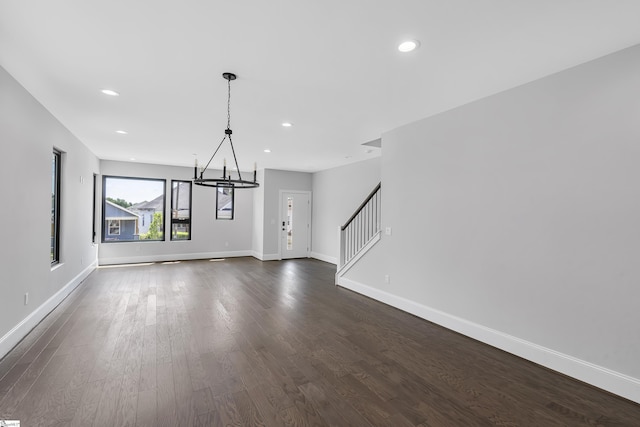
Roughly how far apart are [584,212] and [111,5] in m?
4.04

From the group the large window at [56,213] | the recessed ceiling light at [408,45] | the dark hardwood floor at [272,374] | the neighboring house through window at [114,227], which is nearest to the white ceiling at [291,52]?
the recessed ceiling light at [408,45]

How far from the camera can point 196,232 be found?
859 cm

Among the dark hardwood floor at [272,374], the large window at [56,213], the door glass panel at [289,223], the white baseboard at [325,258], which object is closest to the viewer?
the dark hardwood floor at [272,374]

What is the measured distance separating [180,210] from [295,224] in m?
3.41

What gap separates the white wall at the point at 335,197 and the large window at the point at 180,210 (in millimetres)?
3777

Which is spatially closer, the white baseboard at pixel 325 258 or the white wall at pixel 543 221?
the white wall at pixel 543 221

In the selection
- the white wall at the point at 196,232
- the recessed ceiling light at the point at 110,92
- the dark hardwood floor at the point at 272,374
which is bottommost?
the dark hardwood floor at the point at 272,374

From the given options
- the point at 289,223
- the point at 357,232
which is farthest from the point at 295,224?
the point at 357,232

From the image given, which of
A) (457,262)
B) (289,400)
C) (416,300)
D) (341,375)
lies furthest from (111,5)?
(416,300)

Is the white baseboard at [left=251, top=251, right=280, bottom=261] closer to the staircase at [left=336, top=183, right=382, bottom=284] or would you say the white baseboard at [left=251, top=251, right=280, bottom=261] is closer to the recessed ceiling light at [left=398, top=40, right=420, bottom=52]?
the staircase at [left=336, top=183, right=382, bottom=284]

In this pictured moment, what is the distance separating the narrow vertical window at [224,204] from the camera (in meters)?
8.90

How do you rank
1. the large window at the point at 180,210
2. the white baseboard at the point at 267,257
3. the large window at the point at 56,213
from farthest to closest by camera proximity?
the white baseboard at the point at 267,257
the large window at the point at 180,210
the large window at the point at 56,213

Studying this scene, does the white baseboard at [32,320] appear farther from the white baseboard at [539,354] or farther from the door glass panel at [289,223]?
the door glass panel at [289,223]

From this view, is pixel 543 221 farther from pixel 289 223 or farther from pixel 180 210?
pixel 180 210
